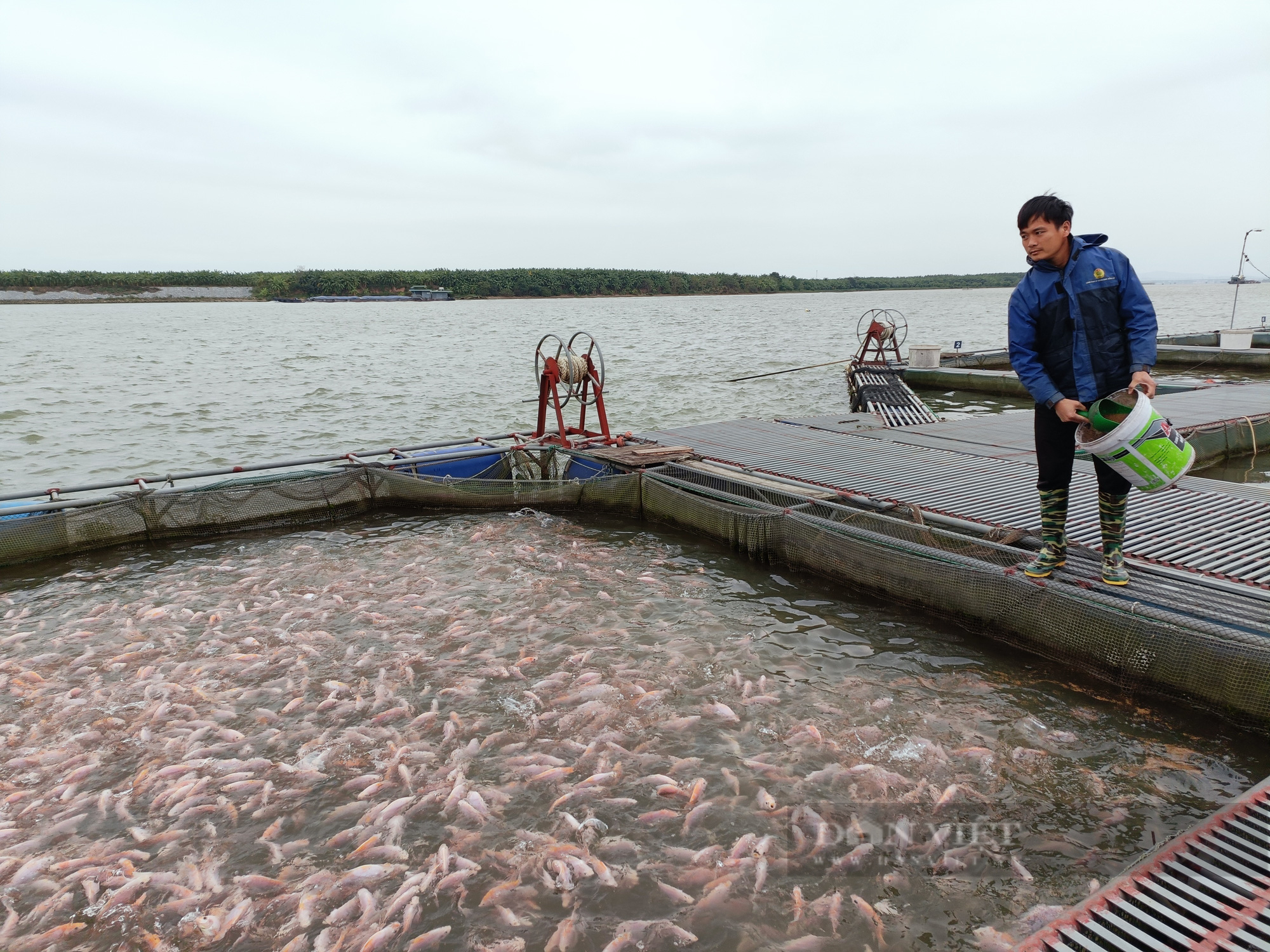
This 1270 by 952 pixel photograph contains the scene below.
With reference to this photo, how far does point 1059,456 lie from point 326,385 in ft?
97.9

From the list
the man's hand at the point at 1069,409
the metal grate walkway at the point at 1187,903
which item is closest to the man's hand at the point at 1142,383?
the man's hand at the point at 1069,409

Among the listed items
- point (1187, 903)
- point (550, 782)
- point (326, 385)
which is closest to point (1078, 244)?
point (1187, 903)

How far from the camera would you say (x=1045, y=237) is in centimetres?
503

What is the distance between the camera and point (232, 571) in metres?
9.06

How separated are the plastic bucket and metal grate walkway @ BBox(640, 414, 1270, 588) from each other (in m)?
1.75

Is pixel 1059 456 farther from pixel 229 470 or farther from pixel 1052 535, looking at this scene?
pixel 229 470

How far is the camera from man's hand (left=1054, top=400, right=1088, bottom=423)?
502 cm

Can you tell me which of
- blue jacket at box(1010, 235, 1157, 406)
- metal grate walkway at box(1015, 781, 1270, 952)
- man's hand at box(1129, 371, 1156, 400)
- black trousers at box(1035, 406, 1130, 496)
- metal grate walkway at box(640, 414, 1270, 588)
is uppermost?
blue jacket at box(1010, 235, 1157, 406)

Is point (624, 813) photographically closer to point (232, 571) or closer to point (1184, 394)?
point (232, 571)

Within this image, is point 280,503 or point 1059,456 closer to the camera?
point 1059,456

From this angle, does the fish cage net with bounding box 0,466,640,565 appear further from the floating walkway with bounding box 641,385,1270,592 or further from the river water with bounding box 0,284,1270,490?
the river water with bounding box 0,284,1270,490

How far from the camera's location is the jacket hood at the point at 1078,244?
5141 millimetres

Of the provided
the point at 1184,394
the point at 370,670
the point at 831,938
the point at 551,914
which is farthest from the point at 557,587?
the point at 1184,394

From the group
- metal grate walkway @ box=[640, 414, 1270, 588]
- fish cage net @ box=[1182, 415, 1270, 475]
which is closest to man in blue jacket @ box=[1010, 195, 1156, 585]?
metal grate walkway @ box=[640, 414, 1270, 588]
